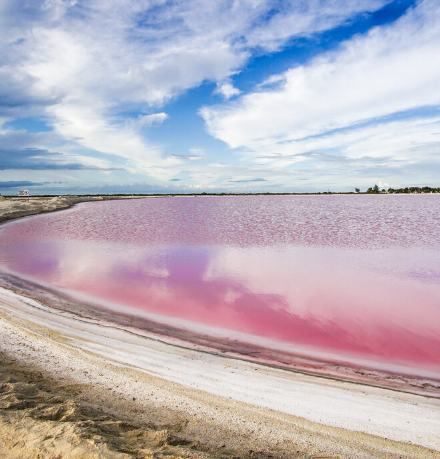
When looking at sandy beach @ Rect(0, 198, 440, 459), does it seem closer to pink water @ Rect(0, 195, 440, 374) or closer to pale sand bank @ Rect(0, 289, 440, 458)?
pale sand bank @ Rect(0, 289, 440, 458)

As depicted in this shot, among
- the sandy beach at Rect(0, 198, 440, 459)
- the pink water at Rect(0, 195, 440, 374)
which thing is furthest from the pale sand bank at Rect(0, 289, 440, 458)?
the pink water at Rect(0, 195, 440, 374)

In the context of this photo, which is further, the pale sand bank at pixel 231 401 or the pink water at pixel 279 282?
the pink water at pixel 279 282

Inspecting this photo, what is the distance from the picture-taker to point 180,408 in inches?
151

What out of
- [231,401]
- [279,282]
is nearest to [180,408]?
[231,401]

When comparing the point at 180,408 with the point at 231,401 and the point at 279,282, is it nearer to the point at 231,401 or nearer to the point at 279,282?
the point at 231,401

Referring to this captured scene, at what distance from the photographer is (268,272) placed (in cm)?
1106

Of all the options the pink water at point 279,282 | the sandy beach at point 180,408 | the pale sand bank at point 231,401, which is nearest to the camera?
the sandy beach at point 180,408

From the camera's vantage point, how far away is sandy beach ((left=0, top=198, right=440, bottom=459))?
3092 millimetres

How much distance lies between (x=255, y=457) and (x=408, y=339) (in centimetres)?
472

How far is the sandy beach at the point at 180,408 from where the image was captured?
Result: 309 cm

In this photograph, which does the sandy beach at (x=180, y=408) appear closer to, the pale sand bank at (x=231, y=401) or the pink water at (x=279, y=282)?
the pale sand bank at (x=231, y=401)

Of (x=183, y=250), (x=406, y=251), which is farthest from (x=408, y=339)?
(x=183, y=250)

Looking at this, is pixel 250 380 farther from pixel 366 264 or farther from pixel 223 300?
pixel 366 264

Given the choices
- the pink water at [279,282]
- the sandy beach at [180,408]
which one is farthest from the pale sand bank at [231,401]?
the pink water at [279,282]
